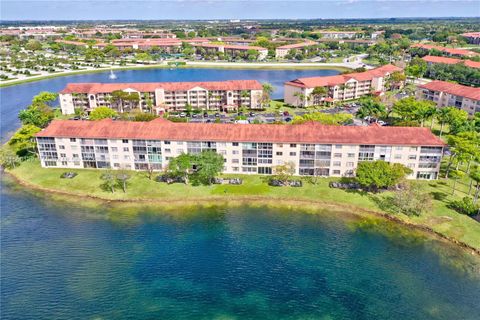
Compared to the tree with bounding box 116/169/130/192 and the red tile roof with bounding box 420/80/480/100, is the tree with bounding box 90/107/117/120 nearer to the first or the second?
the tree with bounding box 116/169/130/192

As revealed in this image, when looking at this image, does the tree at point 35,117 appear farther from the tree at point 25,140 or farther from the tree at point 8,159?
the tree at point 8,159

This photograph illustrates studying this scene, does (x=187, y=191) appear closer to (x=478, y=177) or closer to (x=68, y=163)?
(x=68, y=163)

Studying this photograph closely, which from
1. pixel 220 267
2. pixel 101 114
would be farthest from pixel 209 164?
pixel 101 114

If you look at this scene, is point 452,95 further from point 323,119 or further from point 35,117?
point 35,117

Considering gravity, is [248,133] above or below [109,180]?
above

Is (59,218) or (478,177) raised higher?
(478,177)

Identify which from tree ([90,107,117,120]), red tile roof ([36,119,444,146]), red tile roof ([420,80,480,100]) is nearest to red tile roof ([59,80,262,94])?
tree ([90,107,117,120])

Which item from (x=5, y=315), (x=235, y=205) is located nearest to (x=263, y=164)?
(x=235, y=205)
